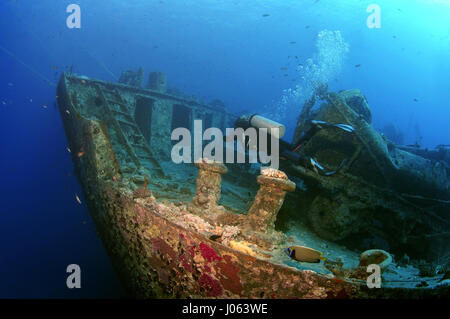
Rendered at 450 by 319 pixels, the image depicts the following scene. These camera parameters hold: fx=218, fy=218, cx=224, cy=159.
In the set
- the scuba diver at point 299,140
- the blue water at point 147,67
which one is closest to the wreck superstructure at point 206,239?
the scuba diver at point 299,140

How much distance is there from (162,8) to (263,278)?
179ft

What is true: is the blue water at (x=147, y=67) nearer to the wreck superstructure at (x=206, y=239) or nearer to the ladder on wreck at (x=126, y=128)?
the ladder on wreck at (x=126, y=128)

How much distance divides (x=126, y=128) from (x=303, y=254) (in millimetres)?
7067

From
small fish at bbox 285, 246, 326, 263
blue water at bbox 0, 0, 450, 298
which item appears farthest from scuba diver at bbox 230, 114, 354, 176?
blue water at bbox 0, 0, 450, 298

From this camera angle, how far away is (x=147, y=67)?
116m

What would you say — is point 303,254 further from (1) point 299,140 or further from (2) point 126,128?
(2) point 126,128

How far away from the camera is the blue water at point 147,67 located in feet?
34.7

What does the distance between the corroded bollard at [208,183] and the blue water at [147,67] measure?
703cm

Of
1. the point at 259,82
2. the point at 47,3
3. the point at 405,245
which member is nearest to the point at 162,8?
the point at 47,3

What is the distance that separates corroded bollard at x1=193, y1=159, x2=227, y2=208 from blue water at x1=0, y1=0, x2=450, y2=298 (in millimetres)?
7029
